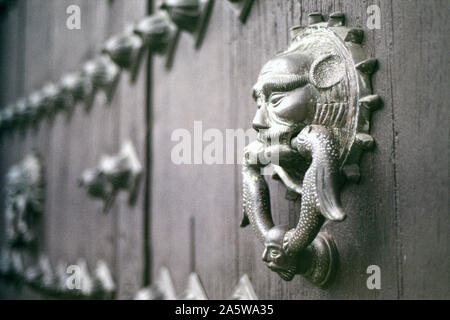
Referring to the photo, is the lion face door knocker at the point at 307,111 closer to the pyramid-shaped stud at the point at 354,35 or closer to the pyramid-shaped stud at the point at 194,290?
the pyramid-shaped stud at the point at 354,35

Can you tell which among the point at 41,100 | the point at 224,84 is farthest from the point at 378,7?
the point at 41,100

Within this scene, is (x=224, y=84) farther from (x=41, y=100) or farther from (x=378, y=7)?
(x=41, y=100)

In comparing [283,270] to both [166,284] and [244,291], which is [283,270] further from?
[166,284]

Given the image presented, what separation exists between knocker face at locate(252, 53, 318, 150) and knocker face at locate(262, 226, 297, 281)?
0.08 metres

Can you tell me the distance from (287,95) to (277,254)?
133 mm

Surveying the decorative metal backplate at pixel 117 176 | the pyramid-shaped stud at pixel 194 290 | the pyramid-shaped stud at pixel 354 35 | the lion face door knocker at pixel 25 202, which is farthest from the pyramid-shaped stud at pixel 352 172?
the lion face door knocker at pixel 25 202

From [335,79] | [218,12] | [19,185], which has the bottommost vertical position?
[19,185]

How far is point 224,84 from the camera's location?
2.33 feet

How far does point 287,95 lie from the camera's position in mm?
467

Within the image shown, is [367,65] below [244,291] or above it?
above

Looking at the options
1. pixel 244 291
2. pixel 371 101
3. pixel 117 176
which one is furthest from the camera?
pixel 117 176

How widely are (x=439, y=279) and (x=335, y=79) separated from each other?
0.58 feet

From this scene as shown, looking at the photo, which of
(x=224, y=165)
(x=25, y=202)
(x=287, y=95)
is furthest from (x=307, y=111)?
(x=25, y=202)

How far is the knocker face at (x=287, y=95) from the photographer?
464mm
